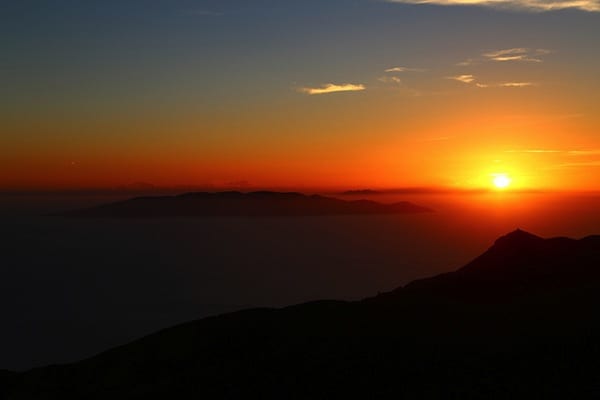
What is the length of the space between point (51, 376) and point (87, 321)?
158910 millimetres

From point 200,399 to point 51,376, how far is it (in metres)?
13.0

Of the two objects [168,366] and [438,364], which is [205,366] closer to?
[168,366]

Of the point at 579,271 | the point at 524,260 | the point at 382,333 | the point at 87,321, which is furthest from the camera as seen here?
the point at 87,321

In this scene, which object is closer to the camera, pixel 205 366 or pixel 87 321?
pixel 205 366

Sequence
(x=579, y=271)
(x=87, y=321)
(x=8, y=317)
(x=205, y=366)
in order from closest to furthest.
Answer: (x=205, y=366), (x=579, y=271), (x=87, y=321), (x=8, y=317)

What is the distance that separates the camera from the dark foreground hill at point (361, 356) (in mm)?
28219

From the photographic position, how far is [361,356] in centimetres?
3155

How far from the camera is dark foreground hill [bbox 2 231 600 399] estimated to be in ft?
92.6

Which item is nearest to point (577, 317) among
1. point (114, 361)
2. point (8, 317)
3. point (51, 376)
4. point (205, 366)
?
point (205, 366)

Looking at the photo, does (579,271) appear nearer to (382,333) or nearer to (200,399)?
(382,333)

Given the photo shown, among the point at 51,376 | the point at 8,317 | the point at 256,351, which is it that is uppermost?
the point at 256,351

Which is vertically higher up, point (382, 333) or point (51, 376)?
point (382, 333)

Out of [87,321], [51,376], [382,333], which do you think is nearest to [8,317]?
[87,321]

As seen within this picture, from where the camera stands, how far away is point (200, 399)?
96.6 ft
